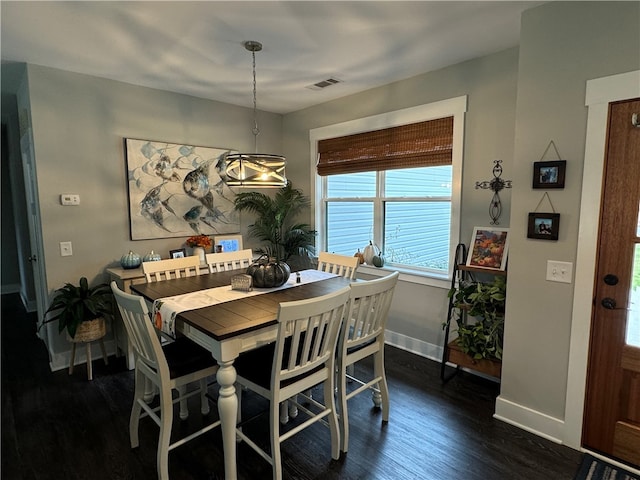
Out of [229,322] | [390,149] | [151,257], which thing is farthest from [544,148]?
[151,257]

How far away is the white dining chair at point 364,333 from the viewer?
200cm

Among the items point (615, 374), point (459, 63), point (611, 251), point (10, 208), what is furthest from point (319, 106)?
point (10, 208)

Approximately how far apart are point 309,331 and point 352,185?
2548 mm

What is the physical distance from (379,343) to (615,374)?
132 centimetres

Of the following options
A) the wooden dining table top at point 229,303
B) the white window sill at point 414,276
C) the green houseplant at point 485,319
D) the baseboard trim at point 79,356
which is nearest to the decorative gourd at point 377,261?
the white window sill at point 414,276

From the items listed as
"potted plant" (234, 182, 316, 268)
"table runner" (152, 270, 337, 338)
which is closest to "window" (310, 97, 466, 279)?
"potted plant" (234, 182, 316, 268)

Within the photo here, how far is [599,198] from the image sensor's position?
74.5 inches

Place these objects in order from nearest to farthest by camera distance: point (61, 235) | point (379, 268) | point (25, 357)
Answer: point (61, 235)
point (25, 357)
point (379, 268)

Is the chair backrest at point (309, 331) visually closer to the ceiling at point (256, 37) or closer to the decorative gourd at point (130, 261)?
the ceiling at point (256, 37)

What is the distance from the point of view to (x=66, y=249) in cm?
312

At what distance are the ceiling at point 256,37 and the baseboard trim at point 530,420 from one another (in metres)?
2.52

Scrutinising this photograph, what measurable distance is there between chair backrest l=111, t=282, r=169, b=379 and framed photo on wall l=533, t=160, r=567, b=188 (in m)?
2.32

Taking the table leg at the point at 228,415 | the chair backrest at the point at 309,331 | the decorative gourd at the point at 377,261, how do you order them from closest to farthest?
the chair backrest at the point at 309,331, the table leg at the point at 228,415, the decorative gourd at the point at 377,261

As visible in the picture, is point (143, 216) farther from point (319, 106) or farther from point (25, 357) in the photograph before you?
point (319, 106)
